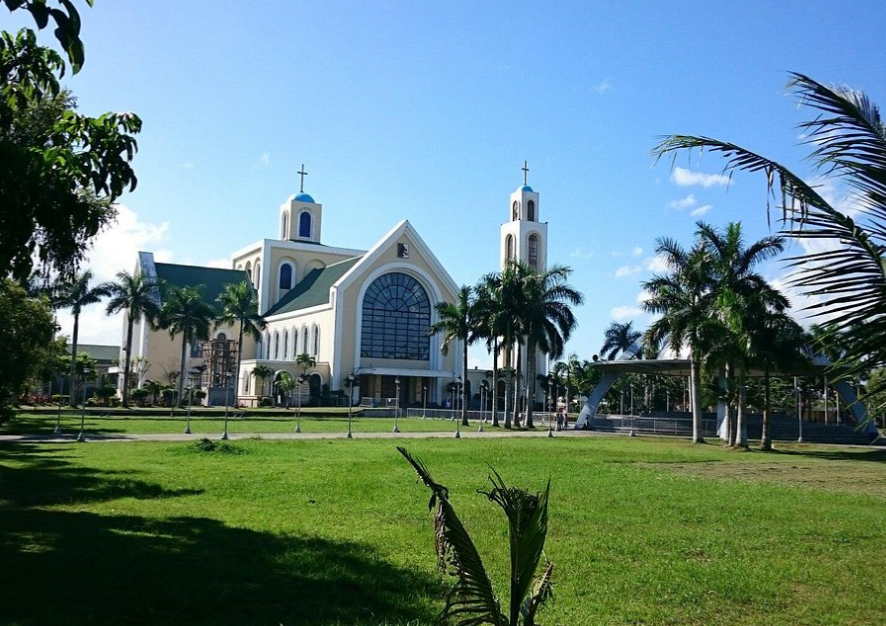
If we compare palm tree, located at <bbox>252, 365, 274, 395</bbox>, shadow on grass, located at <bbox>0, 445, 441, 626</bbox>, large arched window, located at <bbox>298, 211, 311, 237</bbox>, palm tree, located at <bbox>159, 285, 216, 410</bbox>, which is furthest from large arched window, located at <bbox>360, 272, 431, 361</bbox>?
shadow on grass, located at <bbox>0, 445, 441, 626</bbox>

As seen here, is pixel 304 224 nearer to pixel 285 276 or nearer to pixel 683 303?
pixel 285 276

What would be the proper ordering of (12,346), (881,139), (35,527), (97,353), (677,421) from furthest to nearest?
1. (97,353)
2. (677,421)
3. (12,346)
4. (35,527)
5. (881,139)

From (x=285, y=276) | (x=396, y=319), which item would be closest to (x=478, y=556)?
(x=396, y=319)

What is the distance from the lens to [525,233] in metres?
77.0

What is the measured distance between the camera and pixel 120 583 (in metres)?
7.04

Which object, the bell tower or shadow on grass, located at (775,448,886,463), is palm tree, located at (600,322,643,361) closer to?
the bell tower

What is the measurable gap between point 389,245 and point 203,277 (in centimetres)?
2222

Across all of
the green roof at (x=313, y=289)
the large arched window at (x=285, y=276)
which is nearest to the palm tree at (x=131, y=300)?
the green roof at (x=313, y=289)

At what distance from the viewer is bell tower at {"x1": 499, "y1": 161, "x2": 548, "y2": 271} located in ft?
252

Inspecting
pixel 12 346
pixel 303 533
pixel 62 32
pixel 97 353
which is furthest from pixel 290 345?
pixel 62 32

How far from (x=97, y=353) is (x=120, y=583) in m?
98.4

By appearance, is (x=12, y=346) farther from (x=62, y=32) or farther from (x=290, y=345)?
(x=290, y=345)

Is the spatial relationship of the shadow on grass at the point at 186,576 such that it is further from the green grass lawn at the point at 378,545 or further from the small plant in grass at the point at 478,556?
the small plant in grass at the point at 478,556

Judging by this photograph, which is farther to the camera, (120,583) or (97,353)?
(97,353)
